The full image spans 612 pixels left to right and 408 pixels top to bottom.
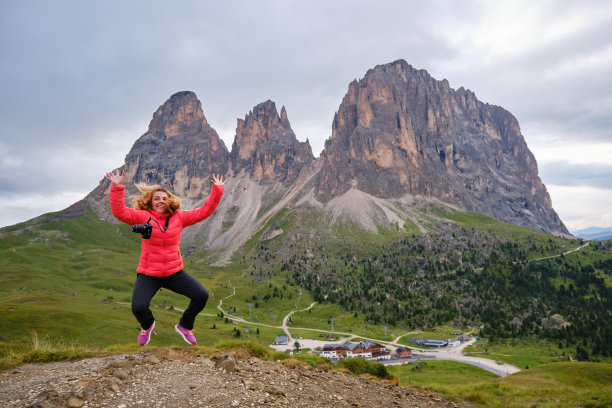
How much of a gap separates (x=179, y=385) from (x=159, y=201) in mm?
5637

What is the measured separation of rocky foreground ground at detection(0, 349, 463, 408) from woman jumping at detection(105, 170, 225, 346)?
1516mm

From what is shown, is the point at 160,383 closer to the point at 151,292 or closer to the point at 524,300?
the point at 151,292

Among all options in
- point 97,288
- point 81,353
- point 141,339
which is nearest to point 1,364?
point 81,353

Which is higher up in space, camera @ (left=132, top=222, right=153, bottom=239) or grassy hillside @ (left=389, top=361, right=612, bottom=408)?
camera @ (left=132, top=222, right=153, bottom=239)

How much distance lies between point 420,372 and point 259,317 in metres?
79.9

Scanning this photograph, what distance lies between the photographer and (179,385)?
7.70 meters

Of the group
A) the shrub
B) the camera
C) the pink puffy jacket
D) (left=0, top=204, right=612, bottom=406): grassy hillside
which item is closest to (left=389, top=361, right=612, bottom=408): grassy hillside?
the shrub

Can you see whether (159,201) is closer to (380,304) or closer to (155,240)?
(155,240)

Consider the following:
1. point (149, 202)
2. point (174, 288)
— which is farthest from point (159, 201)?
point (174, 288)

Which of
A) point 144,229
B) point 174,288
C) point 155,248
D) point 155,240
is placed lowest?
point 174,288

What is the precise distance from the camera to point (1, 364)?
33.2ft

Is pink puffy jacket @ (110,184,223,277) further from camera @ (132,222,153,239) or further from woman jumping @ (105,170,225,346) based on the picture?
camera @ (132,222,153,239)

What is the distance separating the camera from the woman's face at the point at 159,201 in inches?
421

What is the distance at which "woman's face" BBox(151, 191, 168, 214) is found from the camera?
10.7 m
